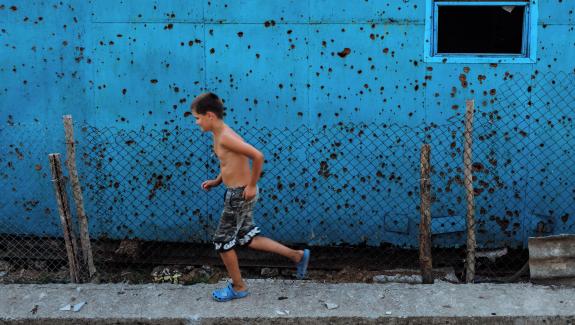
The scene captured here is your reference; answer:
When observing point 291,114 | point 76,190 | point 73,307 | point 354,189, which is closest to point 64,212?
point 76,190

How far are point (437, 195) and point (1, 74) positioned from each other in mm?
4042

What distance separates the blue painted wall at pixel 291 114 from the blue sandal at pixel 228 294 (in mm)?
1318

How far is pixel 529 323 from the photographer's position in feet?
11.9

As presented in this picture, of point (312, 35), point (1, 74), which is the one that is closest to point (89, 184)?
point (1, 74)

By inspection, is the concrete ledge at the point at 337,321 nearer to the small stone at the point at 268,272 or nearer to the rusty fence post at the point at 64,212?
the rusty fence post at the point at 64,212

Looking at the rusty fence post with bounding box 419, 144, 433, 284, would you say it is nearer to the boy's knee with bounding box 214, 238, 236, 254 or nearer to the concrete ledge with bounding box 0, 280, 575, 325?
the concrete ledge with bounding box 0, 280, 575, 325

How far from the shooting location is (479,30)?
5000mm

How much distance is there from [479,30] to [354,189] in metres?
1.78

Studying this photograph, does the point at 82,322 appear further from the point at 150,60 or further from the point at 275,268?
the point at 150,60

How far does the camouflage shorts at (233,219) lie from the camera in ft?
12.2

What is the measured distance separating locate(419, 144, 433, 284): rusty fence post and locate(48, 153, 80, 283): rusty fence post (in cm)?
257

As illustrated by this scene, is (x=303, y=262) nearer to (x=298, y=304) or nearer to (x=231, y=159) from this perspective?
(x=298, y=304)

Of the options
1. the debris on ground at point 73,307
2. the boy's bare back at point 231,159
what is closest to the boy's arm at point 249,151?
the boy's bare back at point 231,159

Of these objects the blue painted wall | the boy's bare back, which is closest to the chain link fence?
the blue painted wall
